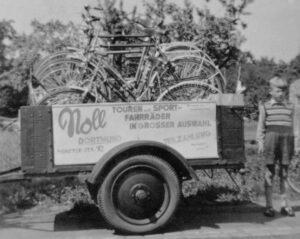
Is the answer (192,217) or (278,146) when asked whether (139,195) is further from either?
(278,146)

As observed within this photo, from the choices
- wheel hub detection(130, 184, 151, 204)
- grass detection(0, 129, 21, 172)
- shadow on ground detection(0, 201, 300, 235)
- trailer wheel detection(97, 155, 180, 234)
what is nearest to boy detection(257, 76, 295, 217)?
shadow on ground detection(0, 201, 300, 235)

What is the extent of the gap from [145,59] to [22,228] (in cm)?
269

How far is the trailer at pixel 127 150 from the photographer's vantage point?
5398mm

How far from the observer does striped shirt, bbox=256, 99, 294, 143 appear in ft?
21.4

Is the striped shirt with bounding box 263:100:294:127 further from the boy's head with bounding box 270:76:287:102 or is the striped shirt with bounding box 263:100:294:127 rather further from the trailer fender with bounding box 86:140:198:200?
the trailer fender with bounding box 86:140:198:200

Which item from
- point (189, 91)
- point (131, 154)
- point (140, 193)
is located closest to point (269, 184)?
point (189, 91)

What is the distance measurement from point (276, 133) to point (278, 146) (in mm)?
175

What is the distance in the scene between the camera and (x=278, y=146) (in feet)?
21.3

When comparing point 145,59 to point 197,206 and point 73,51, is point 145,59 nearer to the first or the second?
point 73,51

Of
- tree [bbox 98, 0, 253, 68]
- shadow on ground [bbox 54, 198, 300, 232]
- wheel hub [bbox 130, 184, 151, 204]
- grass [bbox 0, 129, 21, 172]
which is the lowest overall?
shadow on ground [bbox 54, 198, 300, 232]

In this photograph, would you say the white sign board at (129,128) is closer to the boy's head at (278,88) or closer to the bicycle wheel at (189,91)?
the bicycle wheel at (189,91)

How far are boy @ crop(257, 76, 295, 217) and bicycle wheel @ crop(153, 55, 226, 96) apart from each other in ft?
2.29

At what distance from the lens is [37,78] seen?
21.5ft

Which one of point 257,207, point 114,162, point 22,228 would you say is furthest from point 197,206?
point 22,228
